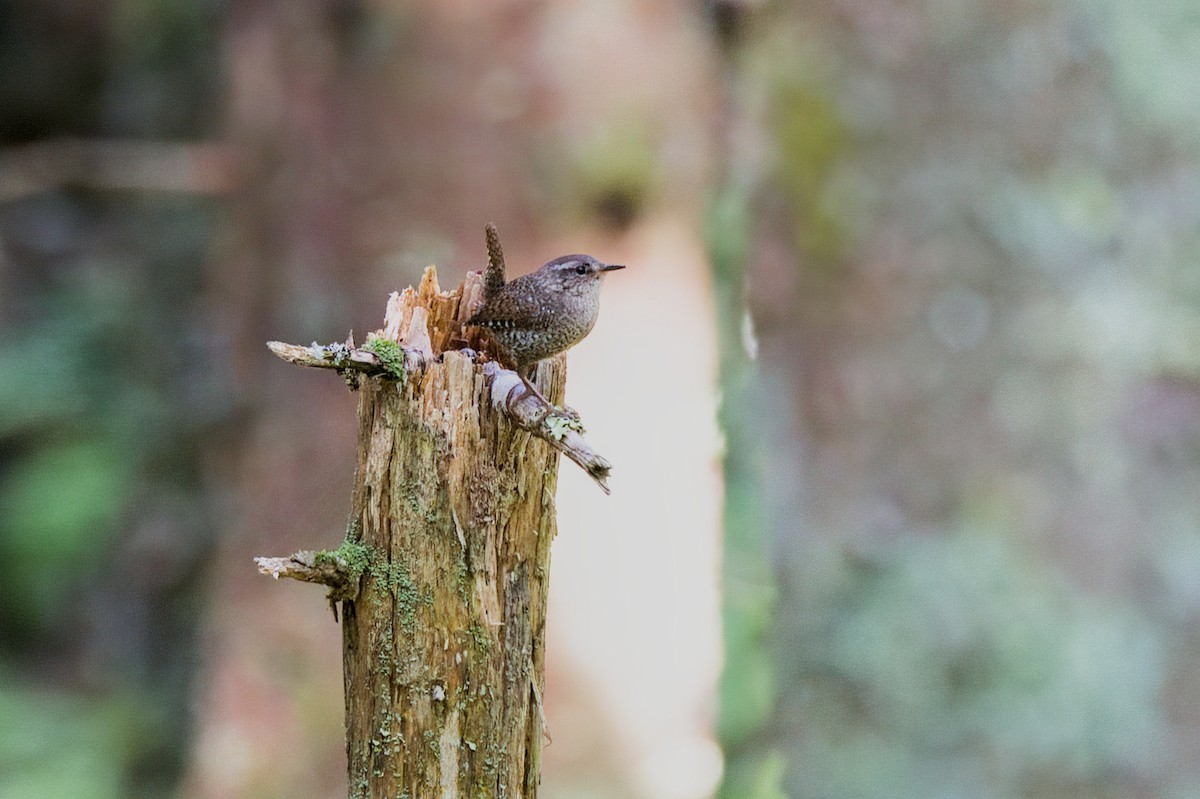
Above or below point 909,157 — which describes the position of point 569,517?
below

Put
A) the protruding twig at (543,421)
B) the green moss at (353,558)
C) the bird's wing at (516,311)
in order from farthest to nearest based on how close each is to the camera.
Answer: the bird's wing at (516,311) < the green moss at (353,558) < the protruding twig at (543,421)

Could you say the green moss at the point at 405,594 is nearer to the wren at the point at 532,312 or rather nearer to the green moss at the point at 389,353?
the green moss at the point at 389,353

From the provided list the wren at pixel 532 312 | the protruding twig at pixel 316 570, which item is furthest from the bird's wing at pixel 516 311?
the protruding twig at pixel 316 570

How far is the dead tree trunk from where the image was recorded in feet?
5.57

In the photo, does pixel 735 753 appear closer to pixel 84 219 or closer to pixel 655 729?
pixel 655 729

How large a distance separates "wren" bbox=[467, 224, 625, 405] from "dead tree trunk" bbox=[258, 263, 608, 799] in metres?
0.24

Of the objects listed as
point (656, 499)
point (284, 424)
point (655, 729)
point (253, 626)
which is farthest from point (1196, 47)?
point (253, 626)

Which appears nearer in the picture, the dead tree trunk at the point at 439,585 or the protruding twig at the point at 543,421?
the protruding twig at the point at 543,421

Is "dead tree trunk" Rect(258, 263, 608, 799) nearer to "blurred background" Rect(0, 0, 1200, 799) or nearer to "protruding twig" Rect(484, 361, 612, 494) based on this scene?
"protruding twig" Rect(484, 361, 612, 494)

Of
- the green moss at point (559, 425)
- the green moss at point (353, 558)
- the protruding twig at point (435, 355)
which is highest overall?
the protruding twig at point (435, 355)

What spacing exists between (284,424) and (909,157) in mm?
2574

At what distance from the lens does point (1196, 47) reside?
383cm

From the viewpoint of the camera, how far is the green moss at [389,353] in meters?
1.68

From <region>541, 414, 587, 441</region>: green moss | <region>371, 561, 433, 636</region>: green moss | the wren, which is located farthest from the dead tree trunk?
the wren
